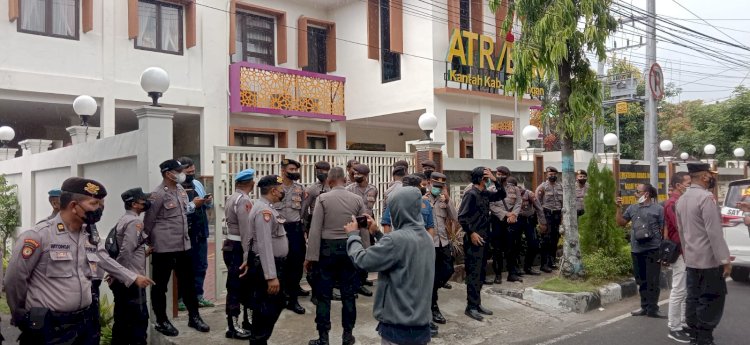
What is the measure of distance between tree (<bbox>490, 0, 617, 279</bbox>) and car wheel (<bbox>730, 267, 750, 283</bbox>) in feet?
10.5

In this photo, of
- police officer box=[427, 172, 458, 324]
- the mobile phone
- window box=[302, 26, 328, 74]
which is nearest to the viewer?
the mobile phone

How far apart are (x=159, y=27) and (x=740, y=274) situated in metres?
13.5

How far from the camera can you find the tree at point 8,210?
36.2 ft

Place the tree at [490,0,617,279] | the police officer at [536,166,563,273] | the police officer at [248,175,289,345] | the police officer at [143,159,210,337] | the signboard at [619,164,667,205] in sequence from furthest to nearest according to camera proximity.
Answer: the signboard at [619,164,667,205], the police officer at [536,166,563,273], the tree at [490,0,617,279], the police officer at [143,159,210,337], the police officer at [248,175,289,345]

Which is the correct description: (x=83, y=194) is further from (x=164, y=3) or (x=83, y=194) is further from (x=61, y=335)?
(x=164, y=3)

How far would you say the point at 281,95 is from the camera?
15492 mm

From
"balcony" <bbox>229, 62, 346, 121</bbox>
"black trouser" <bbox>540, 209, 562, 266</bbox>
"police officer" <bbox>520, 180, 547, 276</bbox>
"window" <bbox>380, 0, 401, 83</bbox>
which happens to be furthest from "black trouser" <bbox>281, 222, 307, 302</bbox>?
"window" <bbox>380, 0, 401, 83</bbox>

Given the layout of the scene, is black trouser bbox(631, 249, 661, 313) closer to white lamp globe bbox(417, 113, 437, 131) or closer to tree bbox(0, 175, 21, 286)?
white lamp globe bbox(417, 113, 437, 131)

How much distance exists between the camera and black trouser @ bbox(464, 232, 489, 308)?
7.04m

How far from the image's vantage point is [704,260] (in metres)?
5.68

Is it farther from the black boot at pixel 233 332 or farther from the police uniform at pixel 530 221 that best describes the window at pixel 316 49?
the black boot at pixel 233 332

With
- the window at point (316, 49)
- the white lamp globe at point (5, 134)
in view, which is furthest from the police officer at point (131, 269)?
the window at point (316, 49)

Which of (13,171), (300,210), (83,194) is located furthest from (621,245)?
(13,171)

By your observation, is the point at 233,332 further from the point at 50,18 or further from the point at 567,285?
the point at 50,18
